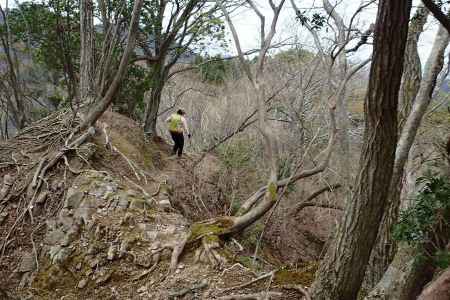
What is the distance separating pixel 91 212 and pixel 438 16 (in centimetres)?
458

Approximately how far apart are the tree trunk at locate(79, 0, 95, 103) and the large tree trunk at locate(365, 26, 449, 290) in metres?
5.72

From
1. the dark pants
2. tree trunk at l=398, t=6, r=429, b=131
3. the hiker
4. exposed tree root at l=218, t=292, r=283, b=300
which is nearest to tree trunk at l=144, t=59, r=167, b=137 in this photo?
the dark pants

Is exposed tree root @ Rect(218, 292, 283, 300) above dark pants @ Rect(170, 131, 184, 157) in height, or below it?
below

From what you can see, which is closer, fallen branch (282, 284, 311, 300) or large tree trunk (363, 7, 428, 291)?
fallen branch (282, 284, 311, 300)

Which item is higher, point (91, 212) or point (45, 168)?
point (45, 168)

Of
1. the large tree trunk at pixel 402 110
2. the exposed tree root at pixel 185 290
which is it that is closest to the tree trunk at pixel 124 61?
the exposed tree root at pixel 185 290

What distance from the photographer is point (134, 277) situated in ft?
14.9

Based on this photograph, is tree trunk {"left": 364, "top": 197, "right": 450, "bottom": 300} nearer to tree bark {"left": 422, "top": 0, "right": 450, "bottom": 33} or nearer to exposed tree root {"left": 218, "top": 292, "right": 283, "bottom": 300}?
exposed tree root {"left": 218, "top": 292, "right": 283, "bottom": 300}

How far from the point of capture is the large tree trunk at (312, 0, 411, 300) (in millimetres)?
2266

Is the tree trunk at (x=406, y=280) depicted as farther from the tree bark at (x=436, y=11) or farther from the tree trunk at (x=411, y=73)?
the tree trunk at (x=411, y=73)

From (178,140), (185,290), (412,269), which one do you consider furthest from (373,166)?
(178,140)

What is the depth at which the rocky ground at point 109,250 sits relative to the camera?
13.3ft

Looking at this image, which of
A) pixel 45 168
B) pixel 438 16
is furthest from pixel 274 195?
pixel 45 168

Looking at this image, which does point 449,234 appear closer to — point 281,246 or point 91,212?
point 91,212
